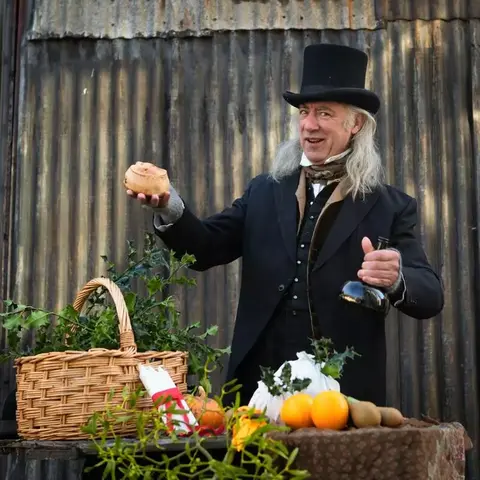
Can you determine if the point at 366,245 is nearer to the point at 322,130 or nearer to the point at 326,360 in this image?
the point at 326,360

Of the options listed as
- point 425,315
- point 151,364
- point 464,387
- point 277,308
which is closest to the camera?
point 151,364

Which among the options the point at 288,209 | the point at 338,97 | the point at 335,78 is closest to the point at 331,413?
the point at 288,209

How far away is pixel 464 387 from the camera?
4824 mm

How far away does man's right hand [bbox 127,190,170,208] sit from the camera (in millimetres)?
2748

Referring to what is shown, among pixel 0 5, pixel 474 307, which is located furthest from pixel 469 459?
pixel 0 5

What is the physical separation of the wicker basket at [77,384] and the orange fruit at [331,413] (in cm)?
53

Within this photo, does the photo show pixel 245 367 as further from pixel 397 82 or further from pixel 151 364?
pixel 397 82

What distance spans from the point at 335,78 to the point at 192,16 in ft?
6.15

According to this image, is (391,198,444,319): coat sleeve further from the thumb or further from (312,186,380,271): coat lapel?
the thumb

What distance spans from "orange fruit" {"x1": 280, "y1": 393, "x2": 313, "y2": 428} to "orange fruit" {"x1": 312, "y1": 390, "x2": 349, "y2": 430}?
28 millimetres

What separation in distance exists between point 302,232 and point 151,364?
3.64ft

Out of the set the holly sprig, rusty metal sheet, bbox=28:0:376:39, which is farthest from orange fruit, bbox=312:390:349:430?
rusty metal sheet, bbox=28:0:376:39

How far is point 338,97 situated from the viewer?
331cm

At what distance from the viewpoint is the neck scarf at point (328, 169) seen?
11.0 ft
